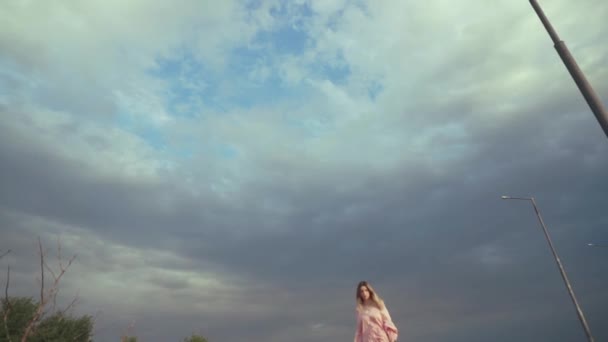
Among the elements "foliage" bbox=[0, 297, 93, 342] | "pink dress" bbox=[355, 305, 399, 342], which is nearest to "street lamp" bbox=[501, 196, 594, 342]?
"pink dress" bbox=[355, 305, 399, 342]

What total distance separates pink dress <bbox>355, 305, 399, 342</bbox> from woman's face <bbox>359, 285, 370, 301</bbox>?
0.20 metres

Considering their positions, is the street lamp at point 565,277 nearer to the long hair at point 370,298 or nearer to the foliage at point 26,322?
the long hair at point 370,298

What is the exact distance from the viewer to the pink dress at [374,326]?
8.77 metres

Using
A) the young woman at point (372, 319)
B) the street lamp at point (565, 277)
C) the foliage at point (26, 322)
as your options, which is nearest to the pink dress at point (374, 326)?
the young woman at point (372, 319)

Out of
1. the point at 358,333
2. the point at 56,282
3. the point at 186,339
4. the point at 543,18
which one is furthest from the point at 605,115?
the point at 186,339

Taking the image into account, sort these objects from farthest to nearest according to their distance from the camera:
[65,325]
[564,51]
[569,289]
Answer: [65,325], [569,289], [564,51]

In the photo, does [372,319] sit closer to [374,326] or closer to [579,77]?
[374,326]

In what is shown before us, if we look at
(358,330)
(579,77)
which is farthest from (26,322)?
(579,77)

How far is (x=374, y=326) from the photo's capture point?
29.1 feet

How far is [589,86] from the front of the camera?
7.66 meters

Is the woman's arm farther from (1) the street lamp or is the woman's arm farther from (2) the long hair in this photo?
(1) the street lamp

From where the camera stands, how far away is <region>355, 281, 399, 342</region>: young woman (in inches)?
347

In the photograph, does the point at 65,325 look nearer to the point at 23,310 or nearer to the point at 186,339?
the point at 23,310

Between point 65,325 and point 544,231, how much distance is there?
152ft
